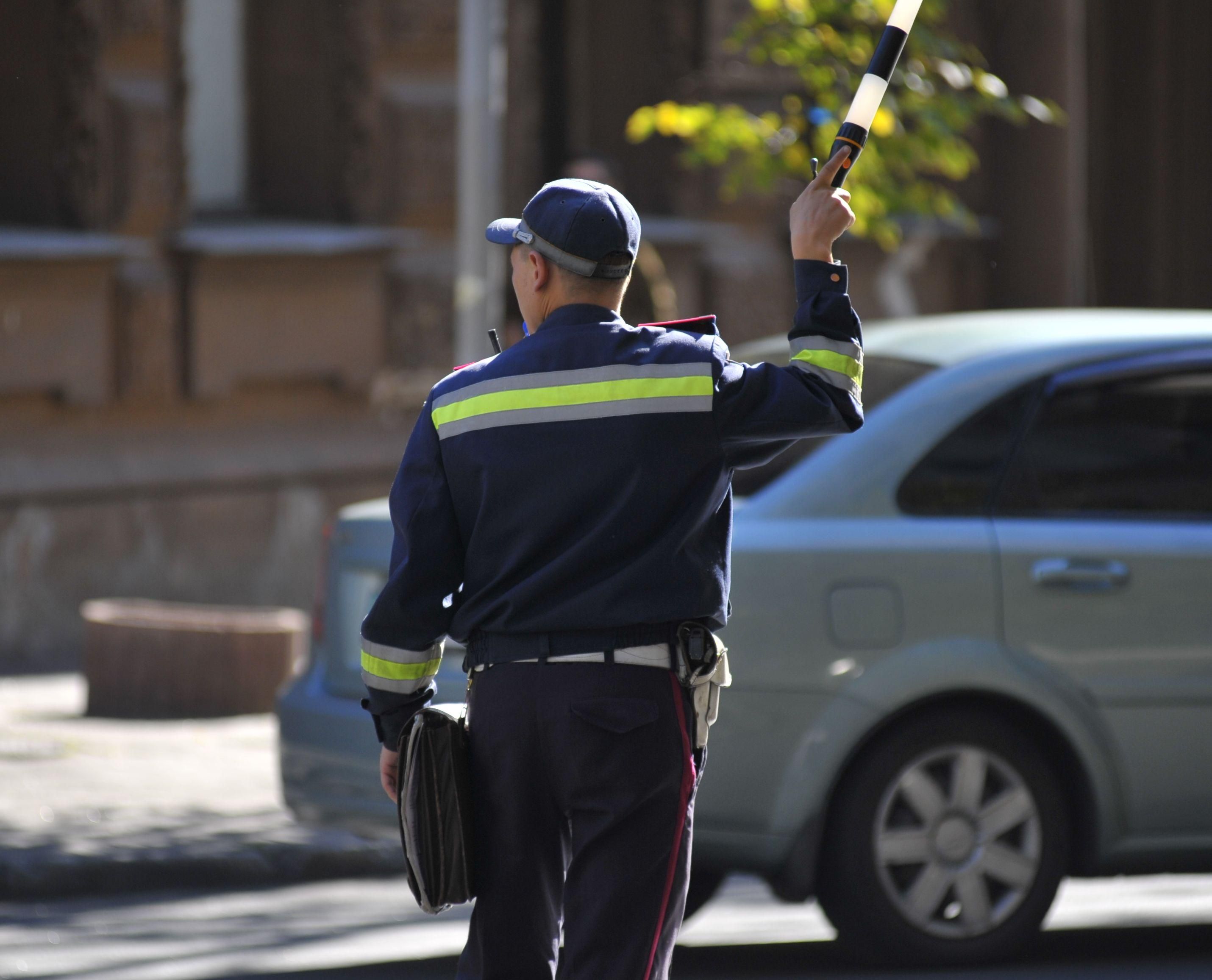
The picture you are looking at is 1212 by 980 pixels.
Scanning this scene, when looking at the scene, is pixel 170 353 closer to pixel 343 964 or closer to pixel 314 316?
pixel 314 316

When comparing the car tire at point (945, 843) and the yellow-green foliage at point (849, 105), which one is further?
the yellow-green foliage at point (849, 105)

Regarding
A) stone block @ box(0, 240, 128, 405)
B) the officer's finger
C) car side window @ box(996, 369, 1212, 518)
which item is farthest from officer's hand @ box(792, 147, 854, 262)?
stone block @ box(0, 240, 128, 405)

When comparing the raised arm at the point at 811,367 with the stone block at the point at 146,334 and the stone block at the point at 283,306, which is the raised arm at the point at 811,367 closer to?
the stone block at the point at 146,334

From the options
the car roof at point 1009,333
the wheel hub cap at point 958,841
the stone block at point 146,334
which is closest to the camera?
the wheel hub cap at point 958,841

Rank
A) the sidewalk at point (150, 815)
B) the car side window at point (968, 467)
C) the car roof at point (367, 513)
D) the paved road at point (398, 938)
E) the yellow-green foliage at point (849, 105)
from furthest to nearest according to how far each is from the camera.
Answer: the yellow-green foliage at point (849, 105), the sidewalk at point (150, 815), the car roof at point (367, 513), the paved road at point (398, 938), the car side window at point (968, 467)

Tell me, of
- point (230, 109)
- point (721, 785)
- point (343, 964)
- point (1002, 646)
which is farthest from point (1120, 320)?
point (230, 109)

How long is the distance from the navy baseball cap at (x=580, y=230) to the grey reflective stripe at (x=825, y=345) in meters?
A: 0.30

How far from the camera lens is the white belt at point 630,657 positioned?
3418mm

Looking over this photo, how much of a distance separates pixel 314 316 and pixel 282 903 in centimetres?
589

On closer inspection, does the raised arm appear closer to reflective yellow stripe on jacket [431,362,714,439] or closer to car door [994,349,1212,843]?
reflective yellow stripe on jacket [431,362,714,439]

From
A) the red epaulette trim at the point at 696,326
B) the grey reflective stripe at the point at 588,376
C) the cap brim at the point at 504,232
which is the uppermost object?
the cap brim at the point at 504,232

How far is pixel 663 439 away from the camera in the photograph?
3.42 meters

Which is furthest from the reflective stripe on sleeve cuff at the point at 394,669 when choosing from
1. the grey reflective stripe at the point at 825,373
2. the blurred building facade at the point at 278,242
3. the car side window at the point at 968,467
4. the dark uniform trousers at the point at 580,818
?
the blurred building facade at the point at 278,242

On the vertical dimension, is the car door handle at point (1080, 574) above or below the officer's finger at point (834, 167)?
below
